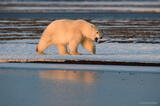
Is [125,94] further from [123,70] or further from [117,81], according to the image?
[123,70]

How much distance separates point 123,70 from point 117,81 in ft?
4.28

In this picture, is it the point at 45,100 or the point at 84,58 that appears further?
the point at 84,58

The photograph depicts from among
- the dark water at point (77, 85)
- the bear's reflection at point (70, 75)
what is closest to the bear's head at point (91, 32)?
the dark water at point (77, 85)

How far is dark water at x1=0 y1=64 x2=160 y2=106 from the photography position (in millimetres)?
6797

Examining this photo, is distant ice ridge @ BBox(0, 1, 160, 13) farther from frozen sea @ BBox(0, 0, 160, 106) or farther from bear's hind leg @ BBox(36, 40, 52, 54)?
frozen sea @ BBox(0, 0, 160, 106)

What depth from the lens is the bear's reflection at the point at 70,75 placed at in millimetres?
8620

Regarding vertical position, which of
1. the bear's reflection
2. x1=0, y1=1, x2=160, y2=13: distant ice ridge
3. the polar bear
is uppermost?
the polar bear

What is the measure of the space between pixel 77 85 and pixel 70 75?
112 cm

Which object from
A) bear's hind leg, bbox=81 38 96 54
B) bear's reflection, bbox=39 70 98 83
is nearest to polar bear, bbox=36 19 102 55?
bear's hind leg, bbox=81 38 96 54

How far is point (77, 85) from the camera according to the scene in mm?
7992

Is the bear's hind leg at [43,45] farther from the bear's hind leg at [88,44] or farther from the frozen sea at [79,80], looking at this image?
the bear's hind leg at [88,44]

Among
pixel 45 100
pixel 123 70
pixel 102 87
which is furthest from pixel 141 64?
pixel 45 100

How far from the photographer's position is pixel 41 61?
35.2 ft

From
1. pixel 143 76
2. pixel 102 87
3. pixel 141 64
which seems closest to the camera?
pixel 102 87
